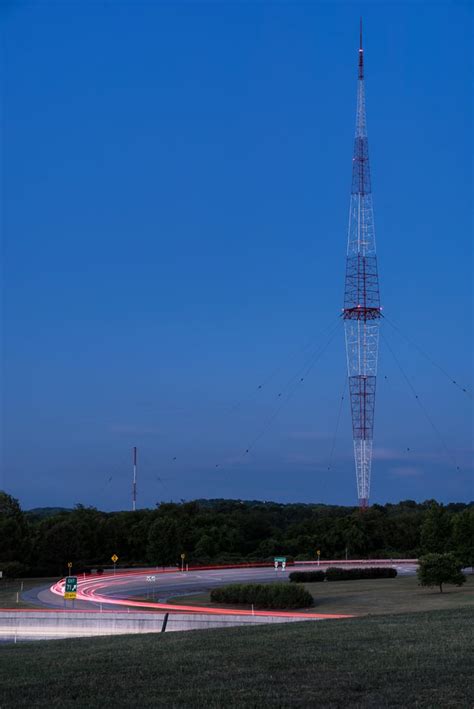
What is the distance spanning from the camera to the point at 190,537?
9756 cm

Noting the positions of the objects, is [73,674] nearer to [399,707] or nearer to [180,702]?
[180,702]

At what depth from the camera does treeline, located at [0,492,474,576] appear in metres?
85.1

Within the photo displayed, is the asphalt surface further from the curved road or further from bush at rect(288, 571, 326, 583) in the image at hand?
bush at rect(288, 571, 326, 583)

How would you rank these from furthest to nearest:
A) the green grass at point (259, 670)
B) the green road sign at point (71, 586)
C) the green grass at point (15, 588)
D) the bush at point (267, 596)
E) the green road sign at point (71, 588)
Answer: the green grass at point (15, 588)
the bush at point (267, 596)
the green road sign at point (71, 586)
the green road sign at point (71, 588)
the green grass at point (259, 670)

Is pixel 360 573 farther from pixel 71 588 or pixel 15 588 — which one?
pixel 71 588

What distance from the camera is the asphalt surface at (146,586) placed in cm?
5528

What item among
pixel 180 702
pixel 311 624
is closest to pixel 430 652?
pixel 180 702

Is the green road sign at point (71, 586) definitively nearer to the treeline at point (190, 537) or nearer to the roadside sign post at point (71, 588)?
the roadside sign post at point (71, 588)

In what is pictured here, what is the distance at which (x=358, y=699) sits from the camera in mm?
11922

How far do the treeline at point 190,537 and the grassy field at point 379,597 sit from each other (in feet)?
43.9

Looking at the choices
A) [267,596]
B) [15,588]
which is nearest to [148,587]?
[15,588]

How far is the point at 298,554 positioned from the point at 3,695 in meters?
90.0

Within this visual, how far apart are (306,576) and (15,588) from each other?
24659mm

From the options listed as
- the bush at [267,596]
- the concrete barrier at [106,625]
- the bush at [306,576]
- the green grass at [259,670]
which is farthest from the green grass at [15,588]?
the green grass at [259,670]
